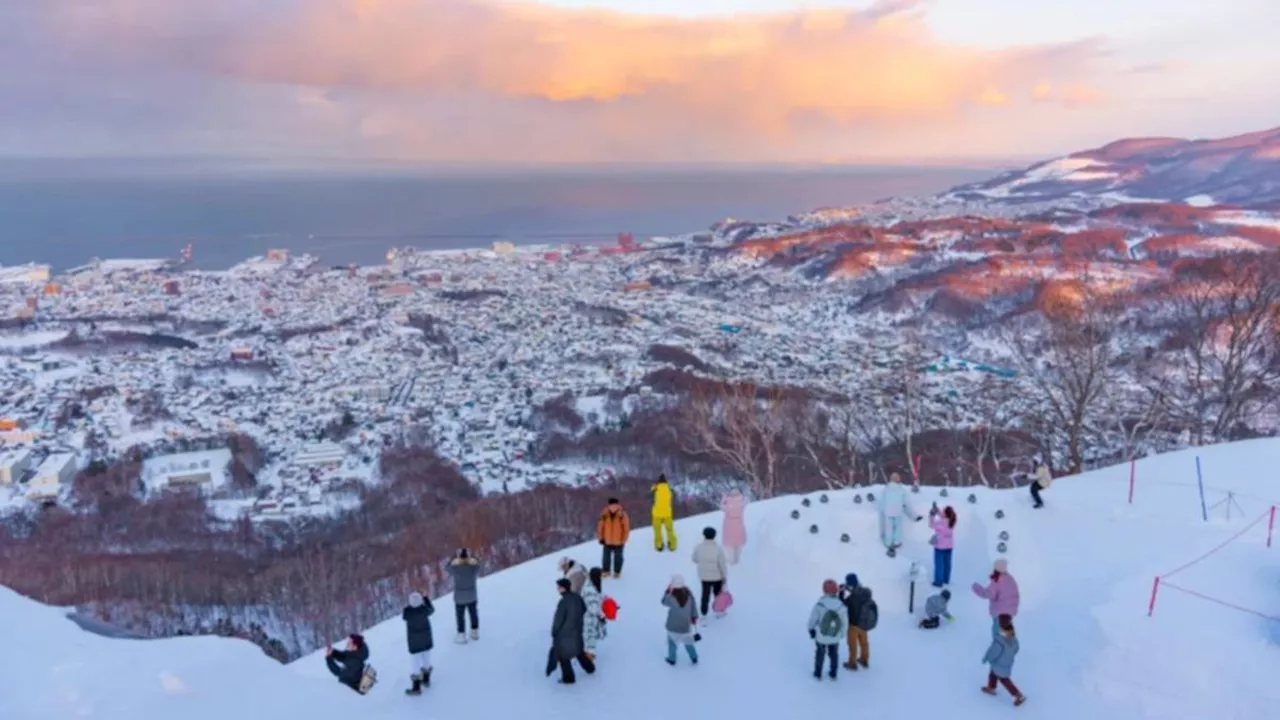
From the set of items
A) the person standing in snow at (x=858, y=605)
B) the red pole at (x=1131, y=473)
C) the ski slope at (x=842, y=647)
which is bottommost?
the ski slope at (x=842, y=647)

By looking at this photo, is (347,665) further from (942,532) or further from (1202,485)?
(1202,485)

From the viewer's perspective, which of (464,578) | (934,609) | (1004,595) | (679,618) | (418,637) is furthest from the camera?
(934,609)

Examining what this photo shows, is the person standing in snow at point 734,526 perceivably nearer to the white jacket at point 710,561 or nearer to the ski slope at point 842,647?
the ski slope at point 842,647

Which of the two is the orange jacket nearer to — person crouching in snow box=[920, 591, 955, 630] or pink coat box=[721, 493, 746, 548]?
pink coat box=[721, 493, 746, 548]

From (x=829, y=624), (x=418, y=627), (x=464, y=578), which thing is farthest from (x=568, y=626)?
(x=829, y=624)

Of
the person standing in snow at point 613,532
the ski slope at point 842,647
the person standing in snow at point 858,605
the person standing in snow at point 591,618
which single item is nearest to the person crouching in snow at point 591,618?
the person standing in snow at point 591,618
